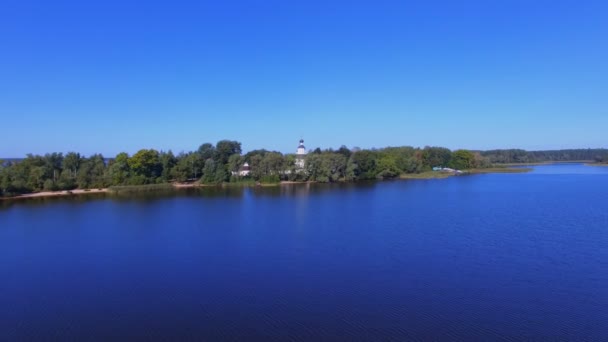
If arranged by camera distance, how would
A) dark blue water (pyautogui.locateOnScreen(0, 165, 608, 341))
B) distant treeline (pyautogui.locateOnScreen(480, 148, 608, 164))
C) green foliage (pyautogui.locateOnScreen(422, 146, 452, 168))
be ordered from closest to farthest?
dark blue water (pyautogui.locateOnScreen(0, 165, 608, 341)) → green foliage (pyautogui.locateOnScreen(422, 146, 452, 168)) → distant treeline (pyautogui.locateOnScreen(480, 148, 608, 164))

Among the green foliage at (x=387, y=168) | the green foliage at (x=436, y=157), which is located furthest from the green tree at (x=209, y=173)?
the green foliage at (x=436, y=157)

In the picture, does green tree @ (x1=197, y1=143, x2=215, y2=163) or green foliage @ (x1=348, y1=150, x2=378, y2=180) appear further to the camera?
green foliage @ (x1=348, y1=150, x2=378, y2=180)

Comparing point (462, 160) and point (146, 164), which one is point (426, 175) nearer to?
point (462, 160)

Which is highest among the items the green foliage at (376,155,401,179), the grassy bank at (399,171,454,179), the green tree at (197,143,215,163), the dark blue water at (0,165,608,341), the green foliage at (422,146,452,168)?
the green tree at (197,143,215,163)

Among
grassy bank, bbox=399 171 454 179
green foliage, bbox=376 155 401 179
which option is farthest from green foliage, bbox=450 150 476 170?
green foliage, bbox=376 155 401 179

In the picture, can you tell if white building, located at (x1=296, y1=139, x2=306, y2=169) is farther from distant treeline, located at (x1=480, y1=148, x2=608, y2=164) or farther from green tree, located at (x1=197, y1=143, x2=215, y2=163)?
distant treeline, located at (x1=480, y1=148, x2=608, y2=164)

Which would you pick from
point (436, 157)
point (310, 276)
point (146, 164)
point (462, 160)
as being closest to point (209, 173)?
point (146, 164)

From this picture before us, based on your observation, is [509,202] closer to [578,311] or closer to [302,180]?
[578,311]

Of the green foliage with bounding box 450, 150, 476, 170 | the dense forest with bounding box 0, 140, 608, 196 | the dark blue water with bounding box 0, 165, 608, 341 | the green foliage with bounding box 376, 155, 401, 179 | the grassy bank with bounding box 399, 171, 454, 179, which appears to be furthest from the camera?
the green foliage with bounding box 450, 150, 476, 170
